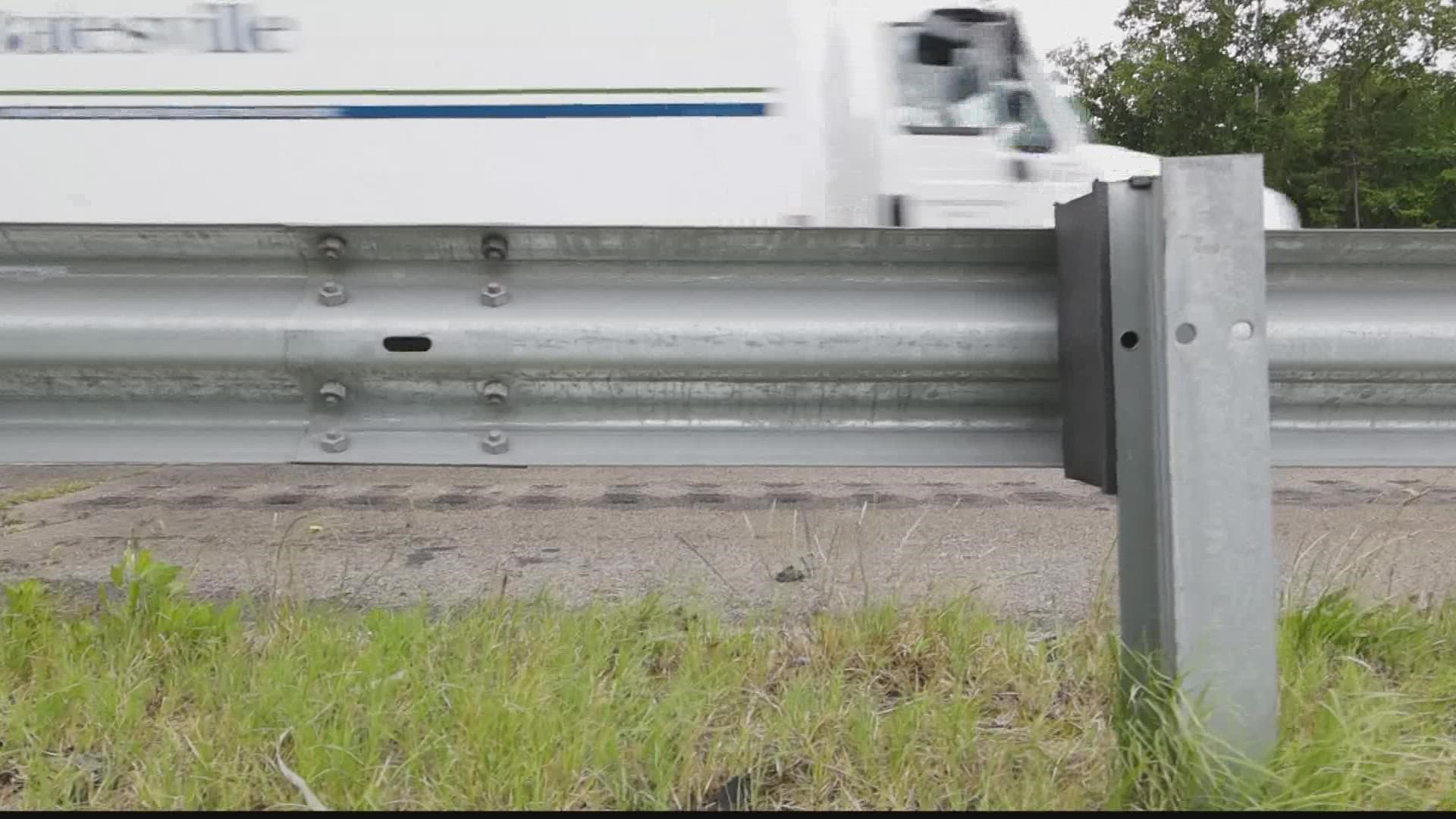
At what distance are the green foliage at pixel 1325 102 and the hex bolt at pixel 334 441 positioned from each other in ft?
91.1

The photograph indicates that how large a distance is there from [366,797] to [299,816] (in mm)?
120

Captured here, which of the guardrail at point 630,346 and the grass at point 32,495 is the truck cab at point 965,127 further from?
the grass at point 32,495

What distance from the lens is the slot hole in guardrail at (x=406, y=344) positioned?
6.00 feet

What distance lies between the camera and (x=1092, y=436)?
1634 mm

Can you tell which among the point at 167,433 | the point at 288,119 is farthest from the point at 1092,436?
the point at 288,119

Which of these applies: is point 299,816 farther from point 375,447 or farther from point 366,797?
point 375,447

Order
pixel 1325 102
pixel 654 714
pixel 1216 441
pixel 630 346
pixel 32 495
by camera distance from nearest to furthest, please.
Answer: pixel 1216 441 → pixel 654 714 → pixel 630 346 → pixel 32 495 → pixel 1325 102

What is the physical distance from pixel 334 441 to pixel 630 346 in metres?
0.64

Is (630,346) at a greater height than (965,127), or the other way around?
(965,127)

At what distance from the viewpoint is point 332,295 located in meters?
1.86

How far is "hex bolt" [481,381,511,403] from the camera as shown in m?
1.86

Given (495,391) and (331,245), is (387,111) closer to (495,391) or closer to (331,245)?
(331,245)

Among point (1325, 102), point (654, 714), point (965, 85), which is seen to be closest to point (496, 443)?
point (654, 714)

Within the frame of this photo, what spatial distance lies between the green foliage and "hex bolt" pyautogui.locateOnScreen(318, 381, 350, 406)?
27.7 metres
